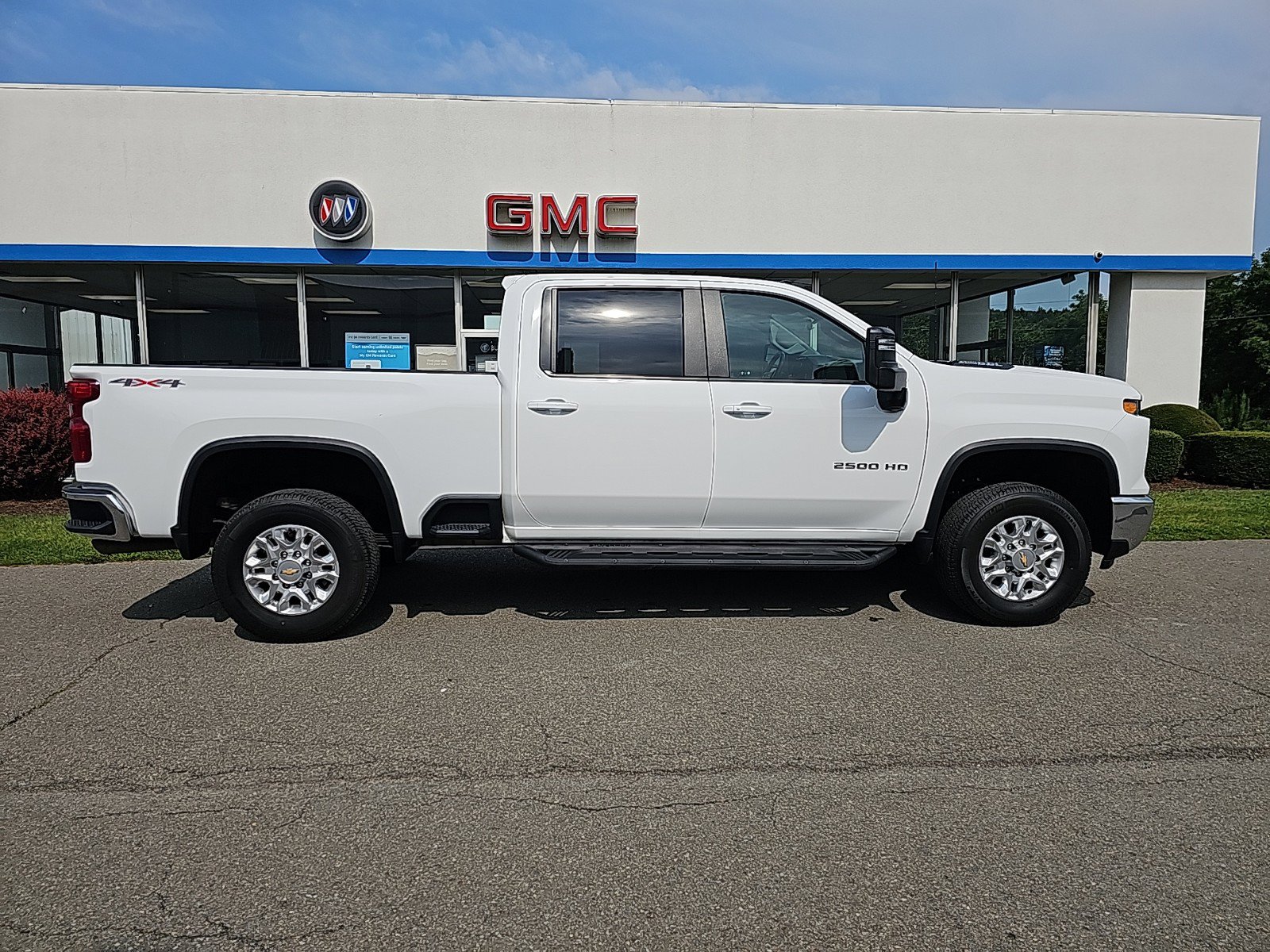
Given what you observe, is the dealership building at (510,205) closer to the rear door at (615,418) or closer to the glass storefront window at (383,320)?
the glass storefront window at (383,320)

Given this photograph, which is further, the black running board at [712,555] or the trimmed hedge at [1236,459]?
the trimmed hedge at [1236,459]

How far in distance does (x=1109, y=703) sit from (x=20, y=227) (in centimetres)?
1529

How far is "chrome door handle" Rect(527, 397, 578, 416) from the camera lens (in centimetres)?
532

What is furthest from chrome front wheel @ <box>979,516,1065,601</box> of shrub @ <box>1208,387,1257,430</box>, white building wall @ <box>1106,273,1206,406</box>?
shrub @ <box>1208,387,1257,430</box>

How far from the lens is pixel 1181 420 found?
45.2 ft

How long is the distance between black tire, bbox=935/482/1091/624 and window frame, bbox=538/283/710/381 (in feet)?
5.97

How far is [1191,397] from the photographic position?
1499 cm

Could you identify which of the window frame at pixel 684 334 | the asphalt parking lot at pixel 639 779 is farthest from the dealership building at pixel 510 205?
the asphalt parking lot at pixel 639 779

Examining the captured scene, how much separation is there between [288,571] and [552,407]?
1801mm

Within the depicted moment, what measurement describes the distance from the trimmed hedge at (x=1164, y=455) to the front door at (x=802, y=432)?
8890 millimetres

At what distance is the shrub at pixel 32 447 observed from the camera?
10.5 meters

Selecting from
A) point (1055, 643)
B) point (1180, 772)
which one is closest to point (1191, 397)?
point (1055, 643)

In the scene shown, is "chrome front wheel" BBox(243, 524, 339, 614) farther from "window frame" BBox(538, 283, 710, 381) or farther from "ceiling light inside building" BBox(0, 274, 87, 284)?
"ceiling light inside building" BBox(0, 274, 87, 284)

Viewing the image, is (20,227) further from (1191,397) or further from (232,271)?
(1191,397)
